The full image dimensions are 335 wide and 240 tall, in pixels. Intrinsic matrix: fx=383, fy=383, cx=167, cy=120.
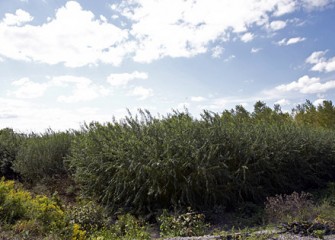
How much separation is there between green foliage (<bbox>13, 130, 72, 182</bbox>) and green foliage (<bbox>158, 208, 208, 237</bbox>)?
6005 millimetres

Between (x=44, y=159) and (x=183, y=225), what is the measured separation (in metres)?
7.19

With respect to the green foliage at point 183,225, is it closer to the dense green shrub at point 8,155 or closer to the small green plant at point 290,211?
the small green plant at point 290,211

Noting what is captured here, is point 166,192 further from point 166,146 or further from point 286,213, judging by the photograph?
point 286,213

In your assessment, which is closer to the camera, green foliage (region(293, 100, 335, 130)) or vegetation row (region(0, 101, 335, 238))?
vegetation row (region(0, 101, 335, 238))

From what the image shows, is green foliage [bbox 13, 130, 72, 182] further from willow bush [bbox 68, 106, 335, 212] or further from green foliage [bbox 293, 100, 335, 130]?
green foliage [bbox 293, 100, 335, 130]

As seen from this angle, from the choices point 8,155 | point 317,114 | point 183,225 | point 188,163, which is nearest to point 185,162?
point 188,163

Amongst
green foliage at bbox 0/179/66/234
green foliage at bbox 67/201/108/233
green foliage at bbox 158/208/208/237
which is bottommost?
green foliage at bbox 158/208/208/237

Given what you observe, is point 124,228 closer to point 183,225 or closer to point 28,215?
point 183,225

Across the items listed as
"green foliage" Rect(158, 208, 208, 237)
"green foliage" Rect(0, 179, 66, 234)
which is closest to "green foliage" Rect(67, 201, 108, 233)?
"green foliage" Rect(0, 179, 66, 234)

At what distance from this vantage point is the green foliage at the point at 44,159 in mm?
12828

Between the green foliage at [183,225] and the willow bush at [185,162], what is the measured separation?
0.76 metres

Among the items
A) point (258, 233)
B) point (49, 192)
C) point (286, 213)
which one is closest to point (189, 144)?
point (286, 213)

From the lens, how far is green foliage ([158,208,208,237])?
6.84 metres

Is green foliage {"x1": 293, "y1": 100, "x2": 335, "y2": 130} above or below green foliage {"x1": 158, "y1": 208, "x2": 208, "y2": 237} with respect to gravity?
above
